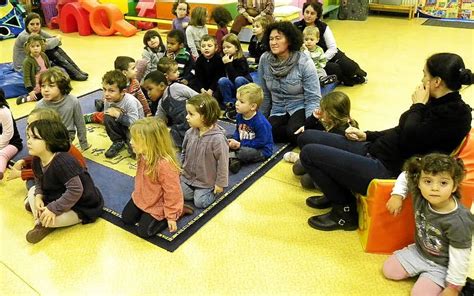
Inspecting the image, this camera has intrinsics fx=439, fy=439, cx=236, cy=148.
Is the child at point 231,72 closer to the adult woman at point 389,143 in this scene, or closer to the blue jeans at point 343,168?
the adult woman at point 389,143

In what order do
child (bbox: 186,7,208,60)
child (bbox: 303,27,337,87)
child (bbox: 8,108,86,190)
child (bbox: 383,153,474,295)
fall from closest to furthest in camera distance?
child (bbox: 383,153,474,295) < child (bbox: 8,108,86,190) < child (bbox: 303,27,337,87) < child (bbox: 186,7,208,60)

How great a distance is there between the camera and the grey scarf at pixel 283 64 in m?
3.34

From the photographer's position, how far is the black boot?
244cm

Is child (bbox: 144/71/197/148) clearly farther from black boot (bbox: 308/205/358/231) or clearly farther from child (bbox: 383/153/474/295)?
child (bbox: 383/153/474/295)

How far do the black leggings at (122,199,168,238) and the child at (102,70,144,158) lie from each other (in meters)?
0.90

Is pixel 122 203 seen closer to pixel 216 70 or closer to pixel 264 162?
pixel 264 162

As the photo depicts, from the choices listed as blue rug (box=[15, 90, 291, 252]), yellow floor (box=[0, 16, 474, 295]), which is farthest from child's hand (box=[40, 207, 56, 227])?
blue rug (box=[15, 90, 291, 252])

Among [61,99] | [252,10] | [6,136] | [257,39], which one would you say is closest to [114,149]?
[61,99]

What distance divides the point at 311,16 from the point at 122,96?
2262mm

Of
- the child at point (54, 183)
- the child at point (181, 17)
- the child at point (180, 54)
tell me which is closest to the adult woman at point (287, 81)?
the child at point (180, 54)

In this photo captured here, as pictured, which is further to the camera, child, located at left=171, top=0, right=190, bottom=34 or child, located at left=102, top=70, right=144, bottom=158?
child, located at left=171, top=0, right=190, bottom=34

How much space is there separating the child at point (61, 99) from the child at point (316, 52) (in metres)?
2.19

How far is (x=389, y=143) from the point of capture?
7.47 ft

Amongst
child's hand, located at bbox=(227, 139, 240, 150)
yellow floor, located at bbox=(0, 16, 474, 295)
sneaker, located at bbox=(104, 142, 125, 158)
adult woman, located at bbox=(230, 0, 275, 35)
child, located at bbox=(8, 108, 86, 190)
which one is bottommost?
yellow floor, located at bbox=(0, 16, 474, 295)
